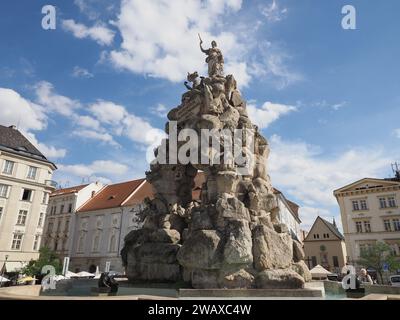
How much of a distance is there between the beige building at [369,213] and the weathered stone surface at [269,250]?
33.3 meters

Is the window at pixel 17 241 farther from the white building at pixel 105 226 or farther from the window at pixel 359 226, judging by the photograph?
the window at pixel 359 226

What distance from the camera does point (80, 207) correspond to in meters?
46.6

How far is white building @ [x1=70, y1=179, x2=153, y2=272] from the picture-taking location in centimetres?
3888

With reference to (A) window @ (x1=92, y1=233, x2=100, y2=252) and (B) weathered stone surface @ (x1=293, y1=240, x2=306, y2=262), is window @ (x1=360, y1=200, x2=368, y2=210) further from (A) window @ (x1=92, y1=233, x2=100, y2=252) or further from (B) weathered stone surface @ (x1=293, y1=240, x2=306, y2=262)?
(A) window @ (x1=92, y1=233, x2=100, y2=252)

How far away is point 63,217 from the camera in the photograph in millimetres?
46531

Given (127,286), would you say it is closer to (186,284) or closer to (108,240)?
(186,284)

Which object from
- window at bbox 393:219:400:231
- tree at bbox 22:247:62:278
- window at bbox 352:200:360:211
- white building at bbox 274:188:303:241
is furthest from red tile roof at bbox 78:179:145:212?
window at bbox 393:219:400:231

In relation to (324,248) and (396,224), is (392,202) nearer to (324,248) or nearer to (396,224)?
(396,224)

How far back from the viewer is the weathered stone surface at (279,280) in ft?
27.0

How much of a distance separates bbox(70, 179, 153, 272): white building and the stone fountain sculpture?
83.5 feet

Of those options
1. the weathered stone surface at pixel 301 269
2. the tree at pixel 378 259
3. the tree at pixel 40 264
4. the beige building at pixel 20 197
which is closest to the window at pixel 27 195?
the beige building at pixel 20 197

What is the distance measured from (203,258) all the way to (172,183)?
484cm

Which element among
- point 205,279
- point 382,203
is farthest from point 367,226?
point 205,279
